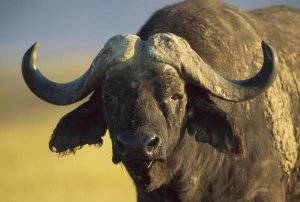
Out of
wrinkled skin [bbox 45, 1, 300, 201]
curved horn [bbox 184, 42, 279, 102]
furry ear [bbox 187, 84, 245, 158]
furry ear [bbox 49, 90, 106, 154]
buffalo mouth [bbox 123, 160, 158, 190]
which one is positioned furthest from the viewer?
furry ear [bbox 49, 90, 106, 154]

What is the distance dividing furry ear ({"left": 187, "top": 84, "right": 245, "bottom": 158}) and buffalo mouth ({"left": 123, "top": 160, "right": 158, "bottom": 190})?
0.60 m

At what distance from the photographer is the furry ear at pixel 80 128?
8.42 meters

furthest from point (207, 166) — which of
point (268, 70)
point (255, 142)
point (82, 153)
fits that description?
point (82, 153)

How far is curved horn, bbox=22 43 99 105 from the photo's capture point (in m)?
8.22

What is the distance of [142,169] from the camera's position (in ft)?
25.5

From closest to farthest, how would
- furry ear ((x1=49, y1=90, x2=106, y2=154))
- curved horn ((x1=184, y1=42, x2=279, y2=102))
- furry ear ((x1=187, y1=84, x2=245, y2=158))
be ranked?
curved horn ((x1=184, y1=42, x2=279, y2=102)) → furry ear ((x1=187, y1=84, x2=245, y2=158)) → furry ear ((x1=49, y1=90, x2=106, y2=154))

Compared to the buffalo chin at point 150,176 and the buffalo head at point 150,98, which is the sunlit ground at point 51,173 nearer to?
the buffalo head at point 150,98

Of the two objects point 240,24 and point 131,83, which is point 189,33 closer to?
point 240,24

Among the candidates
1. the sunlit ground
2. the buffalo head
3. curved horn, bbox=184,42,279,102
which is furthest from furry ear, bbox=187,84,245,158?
the sunlit ground

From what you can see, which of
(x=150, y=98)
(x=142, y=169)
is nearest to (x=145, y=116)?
(x=150, y=98)

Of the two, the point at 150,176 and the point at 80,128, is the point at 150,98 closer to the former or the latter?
→ the point at 150,176

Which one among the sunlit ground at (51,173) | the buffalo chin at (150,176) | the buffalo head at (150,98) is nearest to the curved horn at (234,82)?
the buffalo head at (150,98)

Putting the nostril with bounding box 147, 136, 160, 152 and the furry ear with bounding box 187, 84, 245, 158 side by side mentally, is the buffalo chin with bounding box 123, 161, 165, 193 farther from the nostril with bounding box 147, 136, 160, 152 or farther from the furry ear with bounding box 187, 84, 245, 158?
the furry ear with bounding box 187, 84, 245, 158

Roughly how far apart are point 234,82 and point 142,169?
110cm
